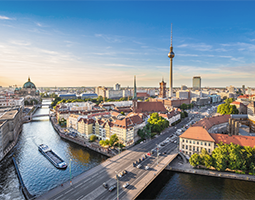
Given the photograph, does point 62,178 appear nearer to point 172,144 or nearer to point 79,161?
point 79,161

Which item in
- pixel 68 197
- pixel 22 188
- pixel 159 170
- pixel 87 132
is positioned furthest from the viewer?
pixel 87 132

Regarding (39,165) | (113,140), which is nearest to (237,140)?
(113,140)

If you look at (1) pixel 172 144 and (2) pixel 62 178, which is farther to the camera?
(1) pixel 172 144

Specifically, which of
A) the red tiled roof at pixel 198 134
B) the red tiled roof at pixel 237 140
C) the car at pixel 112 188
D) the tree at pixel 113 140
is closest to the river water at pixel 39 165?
the tree at pixel 113 140

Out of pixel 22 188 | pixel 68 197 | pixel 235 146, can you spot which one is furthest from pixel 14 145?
pixel 235 146

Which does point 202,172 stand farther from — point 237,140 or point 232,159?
point 237,140

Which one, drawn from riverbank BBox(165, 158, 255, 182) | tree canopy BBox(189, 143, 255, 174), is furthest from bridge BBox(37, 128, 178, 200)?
tree canopy BBox(189, 143, 255, 174)
